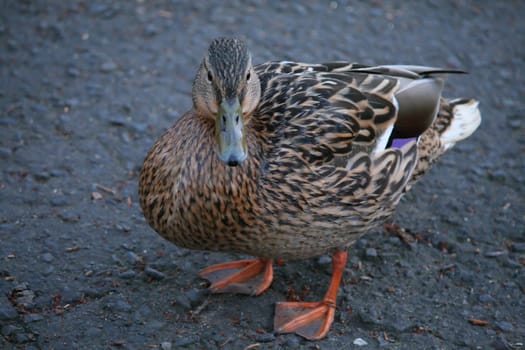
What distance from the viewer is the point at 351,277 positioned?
3.96 metres

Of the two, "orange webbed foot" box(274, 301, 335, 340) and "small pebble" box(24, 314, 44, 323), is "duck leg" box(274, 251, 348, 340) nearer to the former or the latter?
"orange webbed foot" box(274, 301, 335, 340)

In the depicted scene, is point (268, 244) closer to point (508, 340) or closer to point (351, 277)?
point (351, 277)

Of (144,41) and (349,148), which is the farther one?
(144,41)

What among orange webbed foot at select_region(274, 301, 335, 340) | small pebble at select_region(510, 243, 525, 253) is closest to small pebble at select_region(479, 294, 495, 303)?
small pebble at select_region(510, 243, 525, 253)

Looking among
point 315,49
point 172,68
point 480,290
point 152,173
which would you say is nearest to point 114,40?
point 172,68

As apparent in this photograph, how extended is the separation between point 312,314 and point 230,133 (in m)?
1.19

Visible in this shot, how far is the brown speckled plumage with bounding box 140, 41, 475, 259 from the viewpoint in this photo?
10.7 ft

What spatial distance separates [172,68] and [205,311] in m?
2.62

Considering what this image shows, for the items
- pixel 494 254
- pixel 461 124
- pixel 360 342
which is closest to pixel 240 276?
pixel 360 342

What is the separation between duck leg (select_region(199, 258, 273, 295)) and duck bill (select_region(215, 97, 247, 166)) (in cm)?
109

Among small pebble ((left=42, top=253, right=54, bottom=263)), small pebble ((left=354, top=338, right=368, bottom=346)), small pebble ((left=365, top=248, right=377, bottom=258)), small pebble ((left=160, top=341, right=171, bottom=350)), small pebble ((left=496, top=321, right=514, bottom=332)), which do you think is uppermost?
small pebble ((left=365, top=248, right=377, bottom=258))

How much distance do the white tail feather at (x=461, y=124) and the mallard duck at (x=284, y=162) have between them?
0.44m

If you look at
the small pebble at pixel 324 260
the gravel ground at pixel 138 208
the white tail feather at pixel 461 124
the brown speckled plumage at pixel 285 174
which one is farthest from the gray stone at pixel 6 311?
the white tail feather at pixel 461 124

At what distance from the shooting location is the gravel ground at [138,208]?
11.6ft
